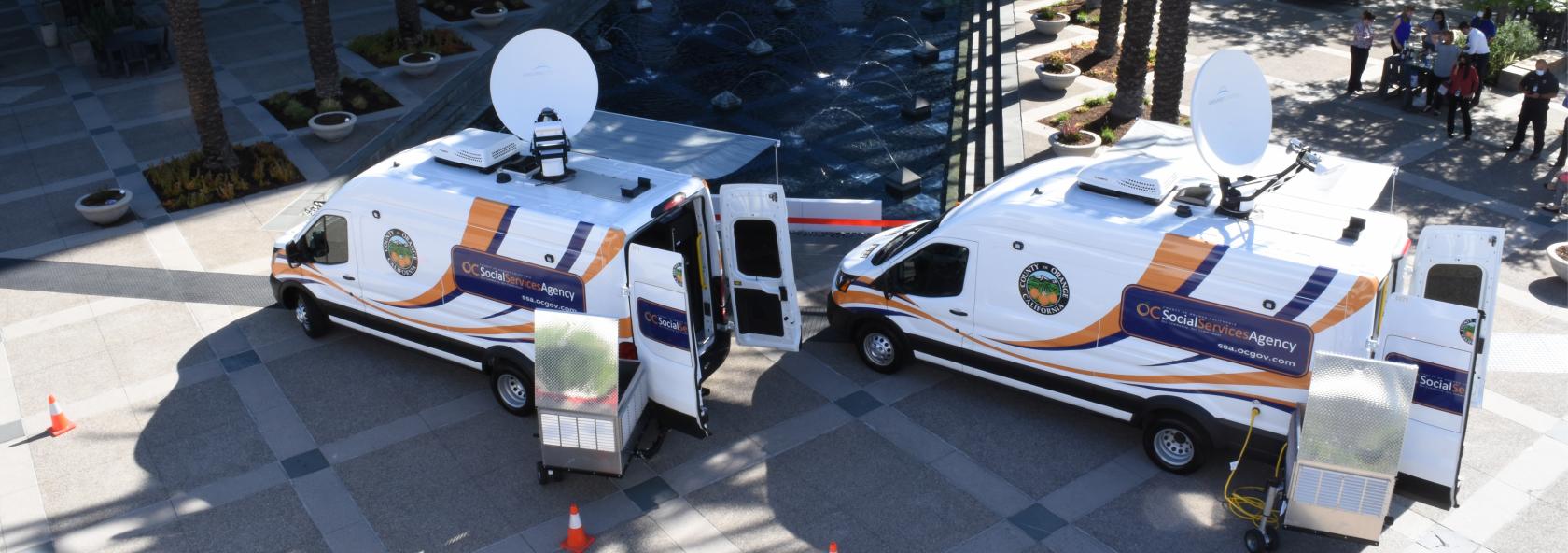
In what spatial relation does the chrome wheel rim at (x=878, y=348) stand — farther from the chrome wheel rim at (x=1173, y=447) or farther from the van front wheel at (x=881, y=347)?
the chrome wheel rim at (x=1173, y=447)

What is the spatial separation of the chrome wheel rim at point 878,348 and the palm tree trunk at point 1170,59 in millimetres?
7079

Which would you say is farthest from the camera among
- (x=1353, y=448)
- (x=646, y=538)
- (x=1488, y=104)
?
(x=1488, y=104)

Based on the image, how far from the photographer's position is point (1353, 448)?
8852mm

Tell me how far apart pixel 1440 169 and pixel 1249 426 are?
9.46 m

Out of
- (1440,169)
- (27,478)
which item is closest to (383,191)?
(27,478)

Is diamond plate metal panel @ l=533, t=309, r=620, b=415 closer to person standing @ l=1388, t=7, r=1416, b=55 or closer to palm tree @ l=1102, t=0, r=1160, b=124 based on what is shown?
palm tree @ l=1102, t=0, r=1160, b=124

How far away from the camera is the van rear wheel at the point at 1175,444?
33.9 feet

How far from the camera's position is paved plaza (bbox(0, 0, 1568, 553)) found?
32.9ft

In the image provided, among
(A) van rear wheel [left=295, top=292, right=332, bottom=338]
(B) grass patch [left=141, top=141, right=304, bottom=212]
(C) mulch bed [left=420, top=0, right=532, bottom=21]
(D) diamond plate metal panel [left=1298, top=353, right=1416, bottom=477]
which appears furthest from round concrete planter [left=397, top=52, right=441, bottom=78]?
(D) diamond plate metal panel [left=1298, top=353, right=1416, bottom=477]

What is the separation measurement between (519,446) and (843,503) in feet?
10.4

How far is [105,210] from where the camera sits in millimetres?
16000

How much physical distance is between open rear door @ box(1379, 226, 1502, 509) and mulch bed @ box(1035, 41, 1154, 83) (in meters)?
11.6

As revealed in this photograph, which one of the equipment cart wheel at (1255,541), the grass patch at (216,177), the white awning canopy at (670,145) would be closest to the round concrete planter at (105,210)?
the grass patch at (216,177)

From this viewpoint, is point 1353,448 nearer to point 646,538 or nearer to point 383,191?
point 646,538
